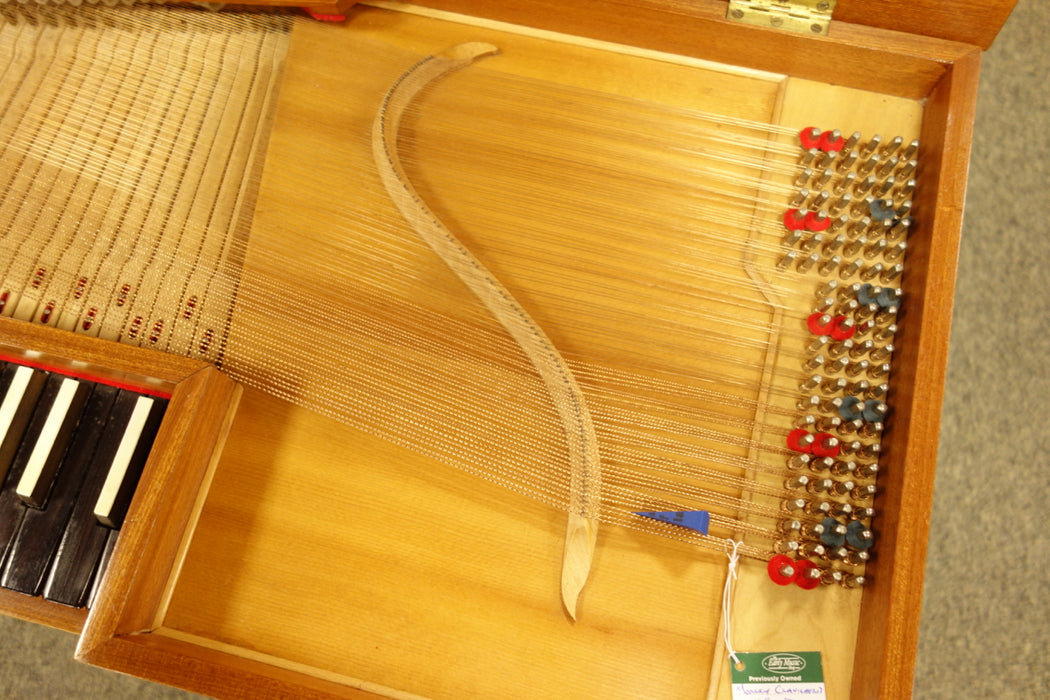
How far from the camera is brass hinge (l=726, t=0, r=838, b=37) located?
1.28 meters

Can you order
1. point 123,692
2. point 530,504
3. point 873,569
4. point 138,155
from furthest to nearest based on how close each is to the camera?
point 123,692 → point 138,155 → point 530,504 → point 873,569

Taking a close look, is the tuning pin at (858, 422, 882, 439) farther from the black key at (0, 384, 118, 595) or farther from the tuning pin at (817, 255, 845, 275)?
the black key at (0, 384, 118, 595)

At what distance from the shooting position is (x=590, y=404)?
49.4 inches

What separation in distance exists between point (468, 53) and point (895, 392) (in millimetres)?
1006

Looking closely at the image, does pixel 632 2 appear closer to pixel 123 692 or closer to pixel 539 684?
pixel 539 684

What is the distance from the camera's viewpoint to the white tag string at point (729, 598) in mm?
1187

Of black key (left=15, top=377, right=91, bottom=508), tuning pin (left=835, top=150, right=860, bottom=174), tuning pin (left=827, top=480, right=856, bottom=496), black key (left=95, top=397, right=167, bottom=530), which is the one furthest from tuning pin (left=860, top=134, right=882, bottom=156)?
black key (left=15, top=377, right=91, bottom=508)

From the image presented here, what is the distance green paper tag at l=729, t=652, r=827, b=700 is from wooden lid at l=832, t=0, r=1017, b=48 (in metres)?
1.08

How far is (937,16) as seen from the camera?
123cm

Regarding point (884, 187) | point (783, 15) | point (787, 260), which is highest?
point (783, 15)

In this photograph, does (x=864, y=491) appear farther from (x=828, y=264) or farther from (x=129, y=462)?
(x=129, y=462)

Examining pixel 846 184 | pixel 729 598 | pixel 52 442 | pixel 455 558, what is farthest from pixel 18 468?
pixel 846 184

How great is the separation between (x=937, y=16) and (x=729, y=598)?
1042 mm

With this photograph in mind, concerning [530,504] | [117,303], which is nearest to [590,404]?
[530,504]
